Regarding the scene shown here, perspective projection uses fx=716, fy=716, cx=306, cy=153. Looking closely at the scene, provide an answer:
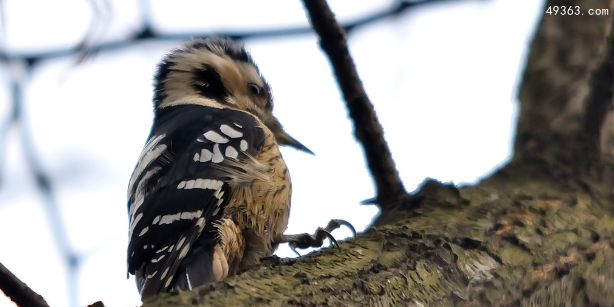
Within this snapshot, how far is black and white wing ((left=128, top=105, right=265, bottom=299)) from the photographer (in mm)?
1922

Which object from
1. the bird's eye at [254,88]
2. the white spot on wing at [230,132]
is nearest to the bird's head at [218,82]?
the bird's eye at [254,88]

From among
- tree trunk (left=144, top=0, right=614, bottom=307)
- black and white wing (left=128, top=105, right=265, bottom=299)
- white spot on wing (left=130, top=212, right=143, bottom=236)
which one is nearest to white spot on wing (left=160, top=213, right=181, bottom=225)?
black and white wing (left=128, top=105, right=265, bottom=299)

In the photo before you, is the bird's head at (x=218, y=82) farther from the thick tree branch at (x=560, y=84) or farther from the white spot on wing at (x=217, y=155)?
the thick tree branch at (x=560, y=84)

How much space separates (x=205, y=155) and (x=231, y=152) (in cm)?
9

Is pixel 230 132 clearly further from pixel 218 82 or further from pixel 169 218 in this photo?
pixel 218 82

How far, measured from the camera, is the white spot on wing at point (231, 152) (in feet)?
7.59

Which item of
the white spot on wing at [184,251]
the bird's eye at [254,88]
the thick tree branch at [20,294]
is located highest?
the bird's eye at [254,88]

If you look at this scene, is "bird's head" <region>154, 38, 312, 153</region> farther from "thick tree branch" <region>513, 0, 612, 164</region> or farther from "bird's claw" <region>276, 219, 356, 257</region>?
"thick tree branch" <region>513, 0, 612, 164</region>

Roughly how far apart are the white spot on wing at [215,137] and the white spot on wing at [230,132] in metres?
0.04

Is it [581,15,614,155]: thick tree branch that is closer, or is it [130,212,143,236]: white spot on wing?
[581,15,614,155]: thick tree branch

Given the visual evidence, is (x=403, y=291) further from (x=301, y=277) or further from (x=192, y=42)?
(x=192, y=42)

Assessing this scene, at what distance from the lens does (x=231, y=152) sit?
234 cm

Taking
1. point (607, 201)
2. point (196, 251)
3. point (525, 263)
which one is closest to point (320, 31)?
point (196, 251)

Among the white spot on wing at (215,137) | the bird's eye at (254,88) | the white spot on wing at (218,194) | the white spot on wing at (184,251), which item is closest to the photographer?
the white spot on wing at (184,251)
